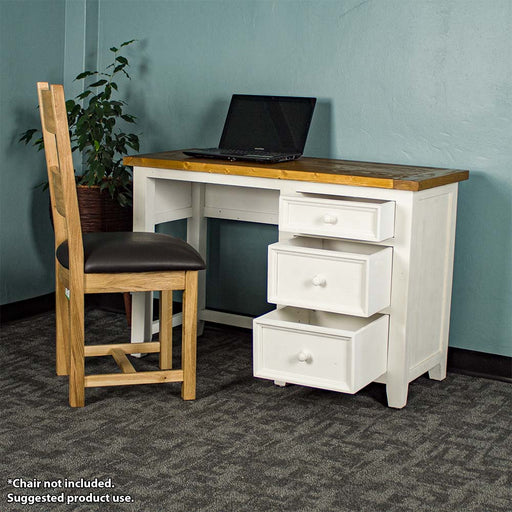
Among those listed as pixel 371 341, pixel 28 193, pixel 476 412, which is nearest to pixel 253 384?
pixel 371 341

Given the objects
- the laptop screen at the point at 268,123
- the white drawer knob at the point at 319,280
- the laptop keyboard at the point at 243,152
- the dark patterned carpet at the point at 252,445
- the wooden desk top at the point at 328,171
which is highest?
the laptop screen at the point at 268,123

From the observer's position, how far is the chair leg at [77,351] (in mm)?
2396

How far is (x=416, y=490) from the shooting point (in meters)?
2.00

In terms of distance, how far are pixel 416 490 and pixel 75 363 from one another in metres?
1.01

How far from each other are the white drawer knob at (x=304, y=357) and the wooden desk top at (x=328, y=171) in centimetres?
50

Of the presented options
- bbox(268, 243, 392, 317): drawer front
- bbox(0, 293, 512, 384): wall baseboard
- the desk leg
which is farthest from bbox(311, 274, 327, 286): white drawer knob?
the desk leg

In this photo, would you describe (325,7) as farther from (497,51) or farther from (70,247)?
(70,247)

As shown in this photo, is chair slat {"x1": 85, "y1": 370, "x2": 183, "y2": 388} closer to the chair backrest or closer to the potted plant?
the chair backrest

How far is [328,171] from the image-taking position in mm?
2537

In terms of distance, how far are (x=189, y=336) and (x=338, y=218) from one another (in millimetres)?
547

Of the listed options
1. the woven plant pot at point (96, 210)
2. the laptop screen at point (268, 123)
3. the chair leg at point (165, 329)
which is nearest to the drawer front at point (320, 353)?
the chair leg at point (165, 329)

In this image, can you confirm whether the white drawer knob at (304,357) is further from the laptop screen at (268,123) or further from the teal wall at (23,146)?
the teal wall at (23,146)

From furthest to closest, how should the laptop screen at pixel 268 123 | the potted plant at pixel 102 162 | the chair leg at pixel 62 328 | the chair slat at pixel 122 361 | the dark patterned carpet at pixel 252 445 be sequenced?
1. the potted plant at pixel 102 162
2. the laptop screen at pixel 268 123
3. the chair leg at pixel 62 328
4. the chair slat at pixel 122 361
5. the dark patterned carpet at pixel 252 445

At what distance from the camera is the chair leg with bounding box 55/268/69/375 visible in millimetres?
2652
